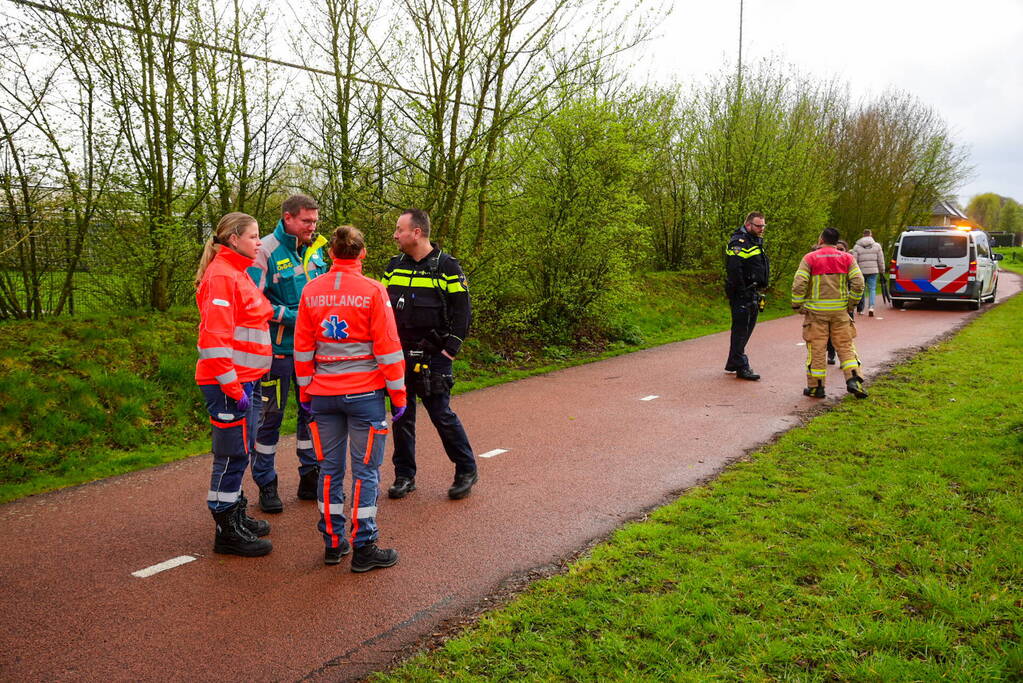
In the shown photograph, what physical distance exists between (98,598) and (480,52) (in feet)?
29.7

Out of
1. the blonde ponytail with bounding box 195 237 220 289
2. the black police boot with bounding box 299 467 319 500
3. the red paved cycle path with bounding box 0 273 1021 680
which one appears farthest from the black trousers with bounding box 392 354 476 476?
the blonde ponytail with bounding box 195 237 220 289

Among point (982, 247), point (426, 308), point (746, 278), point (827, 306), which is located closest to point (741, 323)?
point (746, 278)

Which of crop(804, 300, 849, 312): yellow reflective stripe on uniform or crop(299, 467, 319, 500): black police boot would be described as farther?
crop(804, 300, 849, 312): yellow reflective stripe on uniform

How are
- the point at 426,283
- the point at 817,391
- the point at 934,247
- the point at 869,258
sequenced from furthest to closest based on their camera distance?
the point at 934,247, the point at 869,258, the point at 817,391, the point at 426,283

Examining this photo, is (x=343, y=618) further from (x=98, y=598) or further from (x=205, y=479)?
(x=205, y=479)

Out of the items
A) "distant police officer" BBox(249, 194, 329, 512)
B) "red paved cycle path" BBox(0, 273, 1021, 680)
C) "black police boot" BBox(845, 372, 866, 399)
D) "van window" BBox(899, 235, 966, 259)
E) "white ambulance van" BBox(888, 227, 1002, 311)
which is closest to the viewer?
"red paved cycle path" BBox(0, 273, 1021, 680)

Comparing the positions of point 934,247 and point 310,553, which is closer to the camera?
point 310,553

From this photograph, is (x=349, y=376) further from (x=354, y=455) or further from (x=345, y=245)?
(x=345, y=245)

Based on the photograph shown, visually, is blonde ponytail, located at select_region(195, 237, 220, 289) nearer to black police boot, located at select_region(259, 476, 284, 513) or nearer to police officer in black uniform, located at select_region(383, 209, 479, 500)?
police officer in black uniform, located at select_region(383, 209, 479, 500)

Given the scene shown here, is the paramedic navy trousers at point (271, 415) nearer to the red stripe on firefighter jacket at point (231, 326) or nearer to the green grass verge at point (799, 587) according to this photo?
the red stripe on firefighter jacket at point (231, 326)

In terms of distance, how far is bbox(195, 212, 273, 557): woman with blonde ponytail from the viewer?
14.0 ft

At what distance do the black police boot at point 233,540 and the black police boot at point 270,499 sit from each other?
727 mm

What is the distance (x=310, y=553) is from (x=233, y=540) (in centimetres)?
46

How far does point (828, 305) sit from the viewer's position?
30.1ft
